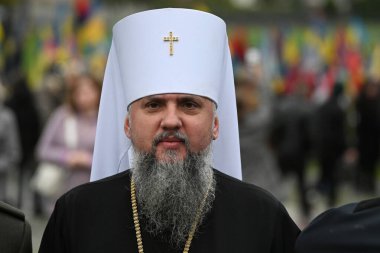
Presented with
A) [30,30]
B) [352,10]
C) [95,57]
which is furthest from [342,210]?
[352,10]

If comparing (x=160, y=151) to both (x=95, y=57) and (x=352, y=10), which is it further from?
(x=352, y=10)

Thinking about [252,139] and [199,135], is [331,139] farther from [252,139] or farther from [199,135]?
[199,135]

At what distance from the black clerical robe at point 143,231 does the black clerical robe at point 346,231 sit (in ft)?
1.67

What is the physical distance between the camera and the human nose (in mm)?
3893

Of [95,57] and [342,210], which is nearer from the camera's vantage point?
[342,210]

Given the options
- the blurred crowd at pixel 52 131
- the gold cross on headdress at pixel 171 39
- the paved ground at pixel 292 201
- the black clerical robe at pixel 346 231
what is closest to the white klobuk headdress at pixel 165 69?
the gold cross on headdress at pixel 171 39

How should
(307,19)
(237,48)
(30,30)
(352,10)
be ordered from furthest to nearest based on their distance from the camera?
(352,10)
(307,19)
(237,48)
(30,30)

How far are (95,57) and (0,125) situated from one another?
34.5 ft

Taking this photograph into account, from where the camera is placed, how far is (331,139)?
14078 millimetres

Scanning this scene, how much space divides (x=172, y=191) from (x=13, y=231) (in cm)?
68

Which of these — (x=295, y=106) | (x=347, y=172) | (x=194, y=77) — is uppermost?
(x=194, y=77)

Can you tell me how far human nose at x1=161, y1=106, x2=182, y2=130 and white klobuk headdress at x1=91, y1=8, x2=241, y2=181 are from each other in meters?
0.14

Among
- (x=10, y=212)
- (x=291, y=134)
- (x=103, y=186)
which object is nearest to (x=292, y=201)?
(x=291, y=134)

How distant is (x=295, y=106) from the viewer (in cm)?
1190
